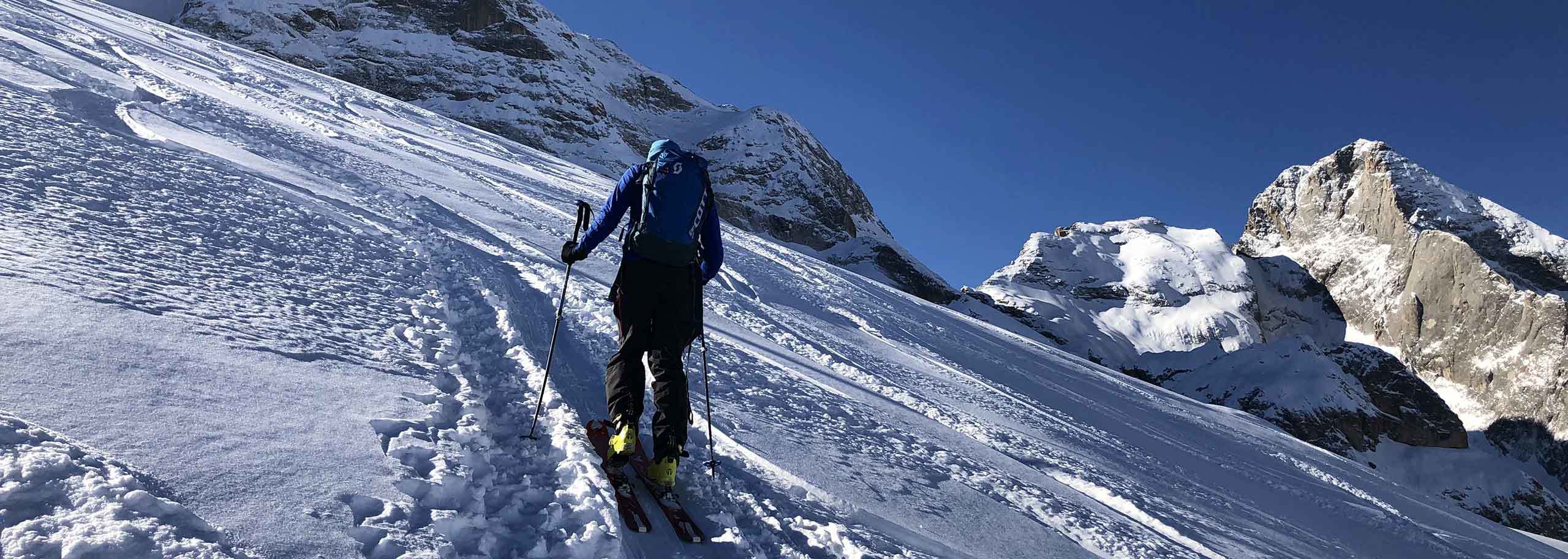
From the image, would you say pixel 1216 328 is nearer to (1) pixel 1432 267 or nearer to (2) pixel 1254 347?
(1) pixel 1432 267

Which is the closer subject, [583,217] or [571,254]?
[571,254]

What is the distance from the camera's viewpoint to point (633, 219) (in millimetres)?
4941

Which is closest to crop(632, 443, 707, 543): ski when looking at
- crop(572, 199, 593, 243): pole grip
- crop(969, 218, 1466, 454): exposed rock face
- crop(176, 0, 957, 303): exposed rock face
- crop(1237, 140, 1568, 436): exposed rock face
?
crop(572, 199, 593, 243): pole grip

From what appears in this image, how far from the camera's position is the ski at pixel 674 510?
381 centimetres

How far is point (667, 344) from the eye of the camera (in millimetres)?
4453

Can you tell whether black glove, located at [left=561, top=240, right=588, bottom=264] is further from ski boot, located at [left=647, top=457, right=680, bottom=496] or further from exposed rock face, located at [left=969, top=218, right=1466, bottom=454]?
exposed rock face, located at [left=969, top=218, right=1466, bottom=454]

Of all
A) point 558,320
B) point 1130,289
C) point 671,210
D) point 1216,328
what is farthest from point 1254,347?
point 558,320

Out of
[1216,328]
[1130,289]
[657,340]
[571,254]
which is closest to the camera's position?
[657,340]

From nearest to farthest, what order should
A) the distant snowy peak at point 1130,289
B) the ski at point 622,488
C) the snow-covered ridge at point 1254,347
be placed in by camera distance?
the ski at point 622,488, the snow-covered ridge at point 1254,347, the distant snowy peak at point 1130,289

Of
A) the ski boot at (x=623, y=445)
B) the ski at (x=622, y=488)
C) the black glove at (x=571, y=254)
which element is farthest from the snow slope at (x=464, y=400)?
the black glove at (x=571, y=254)

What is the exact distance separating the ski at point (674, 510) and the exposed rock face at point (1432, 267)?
167 m

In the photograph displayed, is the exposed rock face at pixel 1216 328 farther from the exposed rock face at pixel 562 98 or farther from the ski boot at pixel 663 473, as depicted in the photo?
the ski boot at pixel 663 473

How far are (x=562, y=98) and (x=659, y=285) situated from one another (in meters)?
117

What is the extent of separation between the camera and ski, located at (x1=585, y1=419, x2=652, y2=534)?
146 inches
